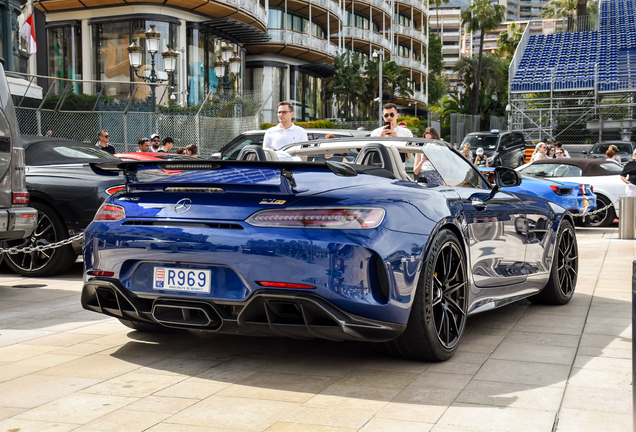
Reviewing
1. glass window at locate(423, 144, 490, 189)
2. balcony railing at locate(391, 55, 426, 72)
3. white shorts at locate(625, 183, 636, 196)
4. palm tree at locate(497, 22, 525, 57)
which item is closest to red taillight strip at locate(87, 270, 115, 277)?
glass window at locate(423, 144, 490, 189)

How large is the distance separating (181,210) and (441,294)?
1.58 metres

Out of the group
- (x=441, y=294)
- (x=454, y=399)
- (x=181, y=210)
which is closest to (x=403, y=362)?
(x=441, y=294)

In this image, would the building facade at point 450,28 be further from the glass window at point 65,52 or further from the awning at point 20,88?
the awning at point 20,88

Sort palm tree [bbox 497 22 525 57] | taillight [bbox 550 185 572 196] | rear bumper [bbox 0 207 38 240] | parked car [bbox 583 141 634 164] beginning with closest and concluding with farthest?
rear bumper [bbox 0 207 38 240] → taillight [bbox 550 185 572 196] → parked car [bbox 583 141 634 164] → palm tree [bbox 497 22 525 57]

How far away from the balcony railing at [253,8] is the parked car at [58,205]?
86.0ft

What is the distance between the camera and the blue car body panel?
3.92m

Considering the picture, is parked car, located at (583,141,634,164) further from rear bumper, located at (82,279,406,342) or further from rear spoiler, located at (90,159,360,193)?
rear bumper, located at (82,279,406,342)

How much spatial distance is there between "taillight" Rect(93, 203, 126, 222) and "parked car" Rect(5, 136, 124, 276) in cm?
366

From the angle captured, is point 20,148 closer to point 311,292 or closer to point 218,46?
point 311,292

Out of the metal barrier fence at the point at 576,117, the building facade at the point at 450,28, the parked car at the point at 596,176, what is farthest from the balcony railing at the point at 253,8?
the building facade at the point at 450,28

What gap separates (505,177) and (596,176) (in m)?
10.9

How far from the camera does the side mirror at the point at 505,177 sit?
5.96 meters

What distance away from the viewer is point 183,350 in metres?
4.83

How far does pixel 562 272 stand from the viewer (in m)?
6.61
